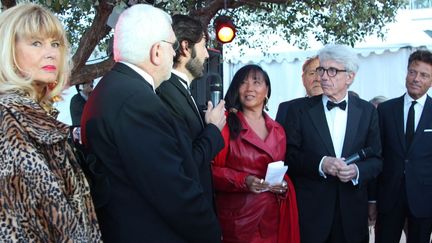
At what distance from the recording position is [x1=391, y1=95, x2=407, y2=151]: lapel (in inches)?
142

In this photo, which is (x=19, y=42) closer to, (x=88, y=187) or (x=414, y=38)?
(x=88, y=187)

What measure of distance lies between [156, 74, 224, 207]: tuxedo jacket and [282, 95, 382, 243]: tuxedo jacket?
984mm

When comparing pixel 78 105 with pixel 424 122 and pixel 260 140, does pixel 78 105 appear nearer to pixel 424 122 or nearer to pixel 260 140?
pixel 260 140

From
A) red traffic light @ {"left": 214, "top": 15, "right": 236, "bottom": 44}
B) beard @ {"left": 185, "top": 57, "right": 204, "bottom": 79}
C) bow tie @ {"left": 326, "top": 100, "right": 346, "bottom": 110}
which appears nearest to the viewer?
beard @ {"left": 185, "top": 57, "right": 204, "bottom": 79}

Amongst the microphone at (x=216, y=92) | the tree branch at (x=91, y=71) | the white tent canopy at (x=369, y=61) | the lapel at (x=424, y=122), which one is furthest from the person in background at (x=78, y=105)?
the lapel at (x=424, y=122)

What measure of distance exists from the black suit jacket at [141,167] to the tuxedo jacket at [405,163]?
6.44 feet

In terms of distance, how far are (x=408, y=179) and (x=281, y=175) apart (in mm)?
1085

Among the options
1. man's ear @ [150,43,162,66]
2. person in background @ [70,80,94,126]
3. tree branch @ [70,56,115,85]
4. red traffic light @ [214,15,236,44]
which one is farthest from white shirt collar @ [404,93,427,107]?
person in background @ [70,80,94,126]

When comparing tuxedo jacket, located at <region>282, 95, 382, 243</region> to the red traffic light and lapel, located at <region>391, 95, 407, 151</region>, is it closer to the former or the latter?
lapel, located at <region>391, 95, 407, 151</region>

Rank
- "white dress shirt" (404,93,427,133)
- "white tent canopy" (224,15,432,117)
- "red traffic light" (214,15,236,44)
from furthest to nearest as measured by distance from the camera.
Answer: "white tent canopy" (224,15,432,117) < "red traffic light" (214,15,236,44) < "white dress shirt" (404,93,427,133)

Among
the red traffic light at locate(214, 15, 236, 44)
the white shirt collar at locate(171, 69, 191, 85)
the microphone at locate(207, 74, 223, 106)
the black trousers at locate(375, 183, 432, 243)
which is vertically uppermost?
the red traffic light at locate(214, 15, 236, 44)

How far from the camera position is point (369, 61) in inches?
379

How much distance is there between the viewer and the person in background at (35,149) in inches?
66.1

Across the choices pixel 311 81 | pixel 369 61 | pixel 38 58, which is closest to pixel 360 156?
pixel 311 81
